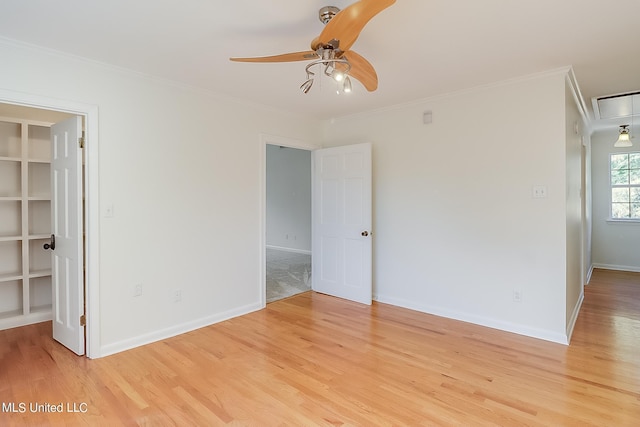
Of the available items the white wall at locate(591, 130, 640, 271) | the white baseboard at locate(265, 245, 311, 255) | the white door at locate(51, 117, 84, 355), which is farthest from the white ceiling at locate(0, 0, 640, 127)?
the white baseboard at locate(265, 245, 311, 255)

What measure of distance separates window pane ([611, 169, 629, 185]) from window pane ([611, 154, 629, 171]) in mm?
70

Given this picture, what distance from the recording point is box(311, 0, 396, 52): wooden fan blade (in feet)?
5.08

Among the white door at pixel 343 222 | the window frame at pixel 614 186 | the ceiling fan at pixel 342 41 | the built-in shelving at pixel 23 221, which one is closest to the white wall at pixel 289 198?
the white door at pixel 343 222

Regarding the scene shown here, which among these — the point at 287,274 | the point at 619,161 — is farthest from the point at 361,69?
the point at 619,161

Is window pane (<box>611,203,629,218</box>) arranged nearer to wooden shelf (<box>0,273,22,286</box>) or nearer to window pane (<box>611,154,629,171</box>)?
window pane (<box>611,154,629,171</box>)

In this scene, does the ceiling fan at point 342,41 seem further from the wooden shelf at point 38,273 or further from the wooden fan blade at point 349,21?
the wooden shelf at point 38,273

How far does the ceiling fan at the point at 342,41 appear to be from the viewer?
1588mm

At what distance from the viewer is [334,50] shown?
6.41 feet

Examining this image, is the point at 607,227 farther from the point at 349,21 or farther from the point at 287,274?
the point at 349,21

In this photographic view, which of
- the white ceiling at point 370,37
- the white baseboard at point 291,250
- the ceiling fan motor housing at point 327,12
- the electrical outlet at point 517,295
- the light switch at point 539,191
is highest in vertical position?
the white ceiling at point 370,37

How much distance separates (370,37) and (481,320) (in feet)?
9.64

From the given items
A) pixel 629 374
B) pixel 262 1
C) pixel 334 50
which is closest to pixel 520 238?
pixel 629 374

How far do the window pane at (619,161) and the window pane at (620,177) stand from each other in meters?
0.07

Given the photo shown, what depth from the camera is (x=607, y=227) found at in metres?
6.03
